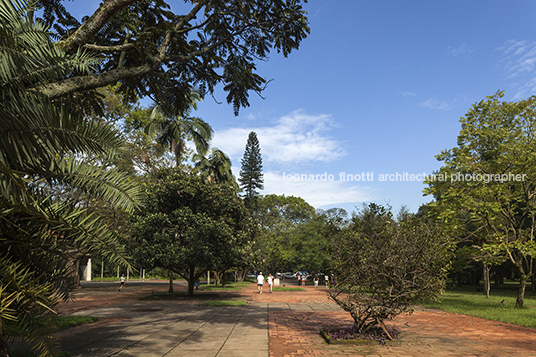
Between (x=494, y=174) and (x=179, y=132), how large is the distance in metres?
20.9

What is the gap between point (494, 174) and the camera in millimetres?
17438

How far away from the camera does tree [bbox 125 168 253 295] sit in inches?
719

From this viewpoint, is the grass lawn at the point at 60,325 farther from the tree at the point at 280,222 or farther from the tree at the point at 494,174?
the tree at the point at 280,222

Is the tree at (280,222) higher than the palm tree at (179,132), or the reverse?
the palm tree at (179,132)

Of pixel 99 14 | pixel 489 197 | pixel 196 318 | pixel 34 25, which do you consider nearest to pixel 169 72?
pixel 99 14

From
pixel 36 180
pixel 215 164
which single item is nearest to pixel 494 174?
pixel 36 180

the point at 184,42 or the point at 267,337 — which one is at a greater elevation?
the point at 184,42

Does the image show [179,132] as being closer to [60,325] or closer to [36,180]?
[60,325]

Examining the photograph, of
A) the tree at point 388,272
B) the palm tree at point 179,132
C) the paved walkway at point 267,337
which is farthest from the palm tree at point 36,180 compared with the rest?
the palm tree at point 179,132

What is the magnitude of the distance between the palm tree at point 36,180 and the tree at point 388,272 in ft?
18.7

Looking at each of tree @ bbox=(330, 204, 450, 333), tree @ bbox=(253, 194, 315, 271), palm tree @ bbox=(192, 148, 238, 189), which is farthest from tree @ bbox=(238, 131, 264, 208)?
tree @ bbox=(330, 204, 450, 333)

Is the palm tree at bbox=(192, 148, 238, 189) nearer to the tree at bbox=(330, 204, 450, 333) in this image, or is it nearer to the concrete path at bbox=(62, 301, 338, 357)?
the concrete path at bbox=(62, 301, 338, 357)

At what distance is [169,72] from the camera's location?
11086mm

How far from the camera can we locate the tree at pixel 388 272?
809 cm
